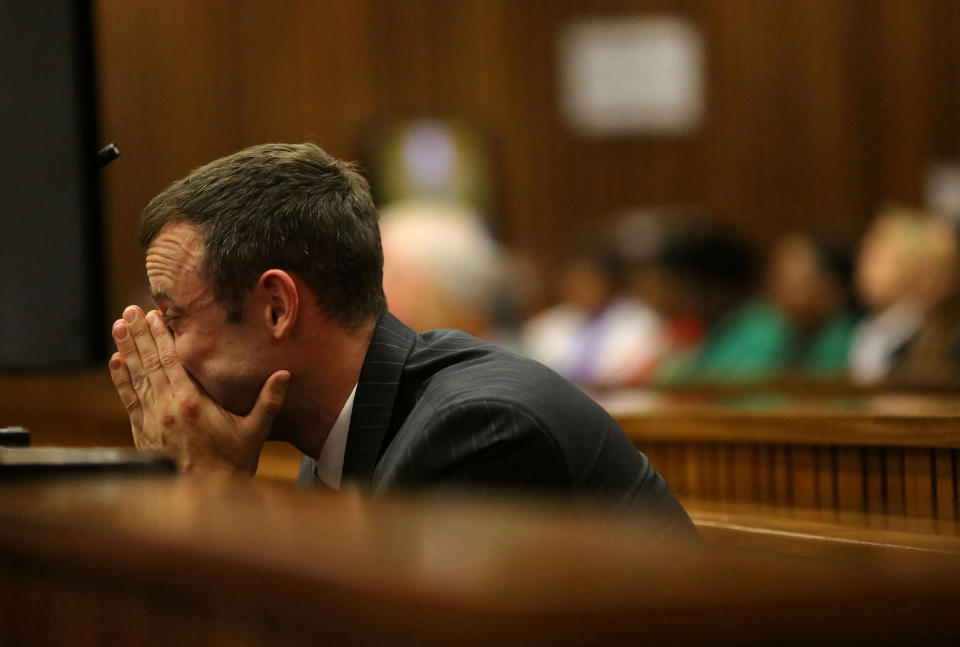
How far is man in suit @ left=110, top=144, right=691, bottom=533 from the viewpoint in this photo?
1562mm

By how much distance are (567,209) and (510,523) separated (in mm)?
6972

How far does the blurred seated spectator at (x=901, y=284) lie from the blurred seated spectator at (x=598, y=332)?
95 cm

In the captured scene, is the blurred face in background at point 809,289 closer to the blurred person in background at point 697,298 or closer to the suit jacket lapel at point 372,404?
the blurred person in background at point 697,298

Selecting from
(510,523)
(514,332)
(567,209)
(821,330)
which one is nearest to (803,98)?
(567,209)

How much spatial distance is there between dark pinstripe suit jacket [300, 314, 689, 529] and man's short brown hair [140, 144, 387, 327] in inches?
2.9

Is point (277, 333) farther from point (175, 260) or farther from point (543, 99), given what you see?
point (543, 99)

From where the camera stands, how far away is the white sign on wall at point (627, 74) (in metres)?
7.46

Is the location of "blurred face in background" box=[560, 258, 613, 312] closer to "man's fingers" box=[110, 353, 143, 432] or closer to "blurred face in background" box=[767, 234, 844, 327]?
"blurred face in background" box=[767, 234, 844, 327]

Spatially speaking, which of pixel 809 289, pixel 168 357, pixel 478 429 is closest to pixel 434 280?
pixel 168 357

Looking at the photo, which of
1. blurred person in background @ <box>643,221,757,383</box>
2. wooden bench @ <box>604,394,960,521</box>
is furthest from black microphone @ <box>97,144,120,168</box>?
blurred person in background @ <box>643,221,757,383</box>

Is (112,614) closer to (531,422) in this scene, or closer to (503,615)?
(503,615)

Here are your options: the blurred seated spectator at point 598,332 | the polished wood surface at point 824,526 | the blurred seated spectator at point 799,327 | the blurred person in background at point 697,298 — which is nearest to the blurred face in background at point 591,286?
the blurred seated spectator at point 598,332

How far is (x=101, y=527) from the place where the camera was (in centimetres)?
65

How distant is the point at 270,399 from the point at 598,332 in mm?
4651
